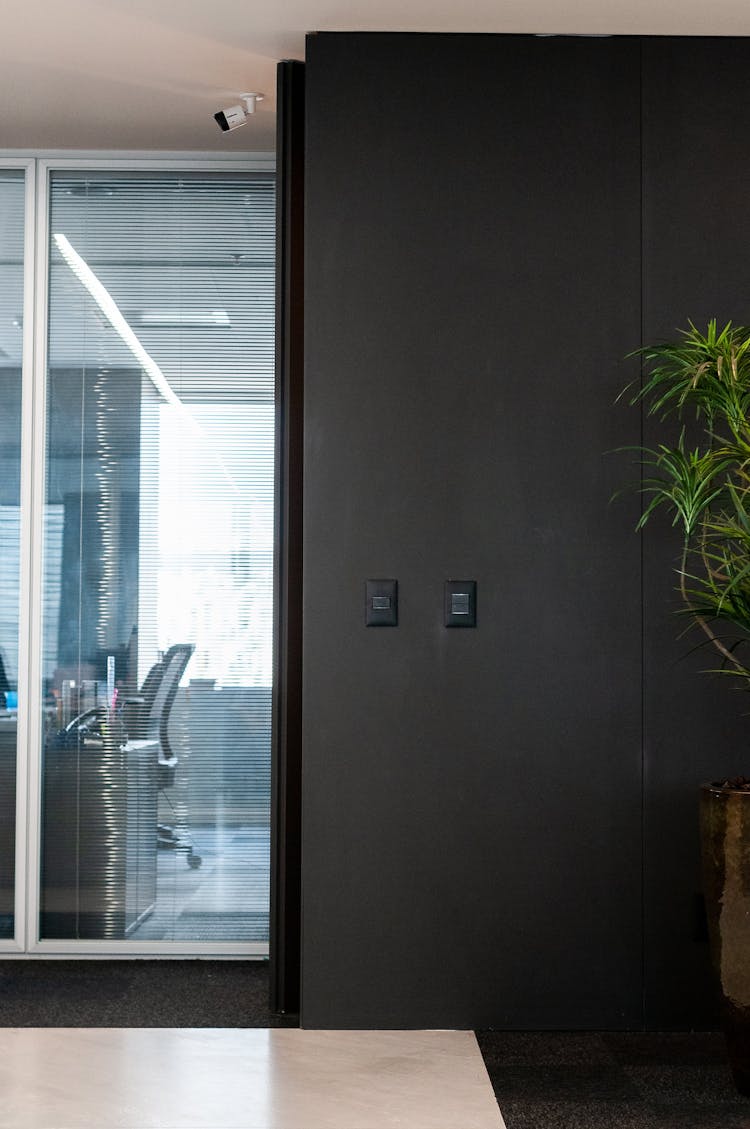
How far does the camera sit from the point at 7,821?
4031 mm

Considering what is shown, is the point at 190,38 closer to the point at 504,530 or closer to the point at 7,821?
the point at 504,530

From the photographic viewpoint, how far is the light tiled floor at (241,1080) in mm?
2615

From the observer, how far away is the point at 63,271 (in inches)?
162

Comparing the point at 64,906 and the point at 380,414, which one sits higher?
the point at 380,414

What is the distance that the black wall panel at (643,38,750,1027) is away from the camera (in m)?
3.21

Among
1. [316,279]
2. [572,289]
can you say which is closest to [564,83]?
[572,289]

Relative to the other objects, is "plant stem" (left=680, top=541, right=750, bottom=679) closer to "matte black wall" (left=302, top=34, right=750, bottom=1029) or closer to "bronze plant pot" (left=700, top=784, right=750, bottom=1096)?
"matte black wall" (left=302, top=34, right=750, bottom=1029)

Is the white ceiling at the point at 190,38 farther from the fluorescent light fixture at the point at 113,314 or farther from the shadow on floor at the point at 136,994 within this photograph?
the shadow on floor at the point at 136,994

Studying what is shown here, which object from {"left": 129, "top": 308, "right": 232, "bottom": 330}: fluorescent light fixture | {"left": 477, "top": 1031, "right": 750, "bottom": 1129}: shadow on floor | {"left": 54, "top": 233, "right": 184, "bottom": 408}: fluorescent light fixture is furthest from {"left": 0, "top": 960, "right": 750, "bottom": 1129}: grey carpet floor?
{"left": 129, "top": 308, "right": 232, "bottom": 330}: fluorescent light fixture

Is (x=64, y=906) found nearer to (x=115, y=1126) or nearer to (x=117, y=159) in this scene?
(x=115, y=1126)

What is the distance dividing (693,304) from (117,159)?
7.21ft

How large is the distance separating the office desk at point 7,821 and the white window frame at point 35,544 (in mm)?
31

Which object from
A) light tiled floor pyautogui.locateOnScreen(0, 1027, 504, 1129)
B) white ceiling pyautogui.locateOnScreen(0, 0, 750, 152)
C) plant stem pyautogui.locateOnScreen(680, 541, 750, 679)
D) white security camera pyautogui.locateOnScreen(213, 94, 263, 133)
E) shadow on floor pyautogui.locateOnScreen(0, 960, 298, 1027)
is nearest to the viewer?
light tiled floor pyautogui.locateOnScreen(0, 1027, 504, 1129)

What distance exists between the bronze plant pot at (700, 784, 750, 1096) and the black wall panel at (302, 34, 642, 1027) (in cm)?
43
